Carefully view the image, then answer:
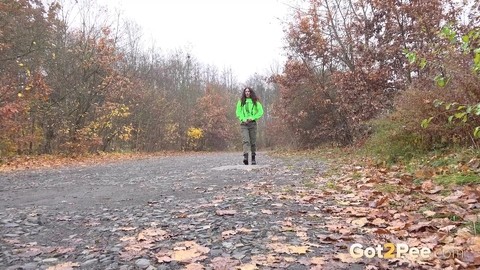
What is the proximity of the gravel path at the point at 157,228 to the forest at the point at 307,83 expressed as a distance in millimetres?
3771

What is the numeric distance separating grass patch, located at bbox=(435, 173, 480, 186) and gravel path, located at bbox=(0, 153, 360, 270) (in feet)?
6.81

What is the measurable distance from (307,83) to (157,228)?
1771 cm

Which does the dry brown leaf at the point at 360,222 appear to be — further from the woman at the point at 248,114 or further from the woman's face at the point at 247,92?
the woman's face at the point at 247,92

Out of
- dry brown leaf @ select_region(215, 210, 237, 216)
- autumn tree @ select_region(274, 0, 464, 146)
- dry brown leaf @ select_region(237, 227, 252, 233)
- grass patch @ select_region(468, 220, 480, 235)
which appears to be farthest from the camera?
autumn tree @ select_region(274, 0, 464, 146)

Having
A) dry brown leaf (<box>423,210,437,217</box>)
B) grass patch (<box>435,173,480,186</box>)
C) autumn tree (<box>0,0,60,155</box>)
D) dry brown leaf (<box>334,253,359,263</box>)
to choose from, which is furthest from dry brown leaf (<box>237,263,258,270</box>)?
autumn tree (<box>0,0,60,155</box>)

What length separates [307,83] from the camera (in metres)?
20.5

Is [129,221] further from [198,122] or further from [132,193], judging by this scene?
[198,122]

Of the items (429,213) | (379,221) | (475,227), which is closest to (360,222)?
(379,221)

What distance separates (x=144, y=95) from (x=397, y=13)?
20.5 metres

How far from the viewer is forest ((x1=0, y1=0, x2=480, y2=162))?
26.8 ft

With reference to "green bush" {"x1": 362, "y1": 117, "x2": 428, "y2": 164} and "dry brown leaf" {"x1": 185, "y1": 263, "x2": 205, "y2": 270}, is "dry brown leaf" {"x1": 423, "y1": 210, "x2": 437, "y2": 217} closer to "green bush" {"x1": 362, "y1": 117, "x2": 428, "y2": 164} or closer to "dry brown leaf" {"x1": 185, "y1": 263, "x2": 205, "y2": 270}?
"dry brown leaf" {"x1": 185, "y1": 263, "x2": 205, "y2": 270}

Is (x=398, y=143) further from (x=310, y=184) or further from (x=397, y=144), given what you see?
(x=310, y=184)

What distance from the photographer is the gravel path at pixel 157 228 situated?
2867 mm

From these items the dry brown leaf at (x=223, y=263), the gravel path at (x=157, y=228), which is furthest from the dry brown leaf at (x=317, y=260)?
the dry brown leaf at (x=223, y=263)
